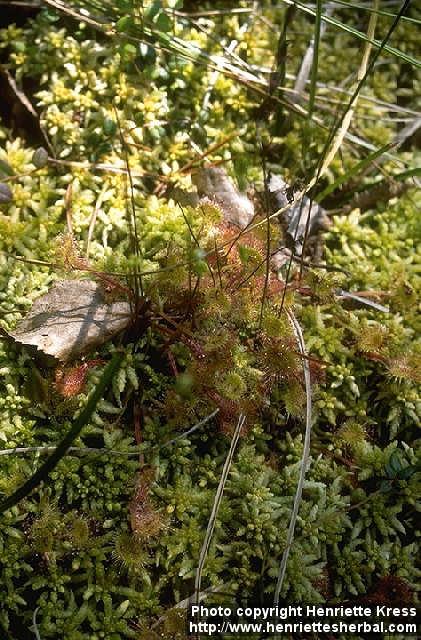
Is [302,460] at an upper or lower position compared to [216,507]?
upper

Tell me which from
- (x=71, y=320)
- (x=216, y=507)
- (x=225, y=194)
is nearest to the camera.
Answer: (x=216, y=507)

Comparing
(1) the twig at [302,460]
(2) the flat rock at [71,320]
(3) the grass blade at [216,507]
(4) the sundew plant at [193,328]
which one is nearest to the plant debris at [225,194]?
(4) the sundew plant at [193,328]

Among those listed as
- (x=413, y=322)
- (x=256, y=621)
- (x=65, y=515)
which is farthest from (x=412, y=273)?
(x=65, y=515)

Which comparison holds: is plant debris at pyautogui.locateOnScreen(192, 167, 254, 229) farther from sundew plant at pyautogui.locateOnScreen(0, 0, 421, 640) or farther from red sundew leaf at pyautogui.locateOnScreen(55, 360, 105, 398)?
red sundew leaf at pyautogui.locateOnScreen(55, 360, 105, 398)

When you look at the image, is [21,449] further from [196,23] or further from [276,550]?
[196,23]

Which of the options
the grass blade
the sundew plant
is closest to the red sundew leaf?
the sundew plant

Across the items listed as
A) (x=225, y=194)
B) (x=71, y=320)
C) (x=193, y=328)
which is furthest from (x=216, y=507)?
(x=225, y=194)

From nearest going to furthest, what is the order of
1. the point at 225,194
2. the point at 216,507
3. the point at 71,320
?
the point at 216,507
the point at 71,320
the point at 225,194

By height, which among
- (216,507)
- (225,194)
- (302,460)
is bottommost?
(216,507)

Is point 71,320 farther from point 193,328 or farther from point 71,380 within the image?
point 193,328
